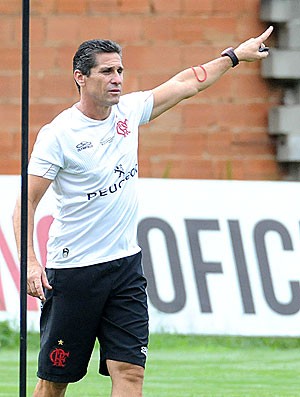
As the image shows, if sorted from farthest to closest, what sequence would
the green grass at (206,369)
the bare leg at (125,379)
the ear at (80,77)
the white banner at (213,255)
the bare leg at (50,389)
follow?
1. the white banner at (213,255)
2. the green grass at (206,369)
3. the bare leg at (50,389)
4. the ear at (80,77)
5. the bare leg at (125,379)

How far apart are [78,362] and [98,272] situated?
0.50 meters

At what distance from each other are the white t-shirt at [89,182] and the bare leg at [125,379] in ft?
1.74

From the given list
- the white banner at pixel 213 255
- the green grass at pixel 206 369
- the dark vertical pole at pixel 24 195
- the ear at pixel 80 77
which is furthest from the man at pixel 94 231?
the white banner at pixel 213 255

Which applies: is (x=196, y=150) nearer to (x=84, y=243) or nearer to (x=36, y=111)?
(x=36, y=111)

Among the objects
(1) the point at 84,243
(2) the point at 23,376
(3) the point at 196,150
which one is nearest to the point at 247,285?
(3) the point at 196,150

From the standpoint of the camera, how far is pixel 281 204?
11930 millimetres

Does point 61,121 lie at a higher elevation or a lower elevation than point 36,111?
lower

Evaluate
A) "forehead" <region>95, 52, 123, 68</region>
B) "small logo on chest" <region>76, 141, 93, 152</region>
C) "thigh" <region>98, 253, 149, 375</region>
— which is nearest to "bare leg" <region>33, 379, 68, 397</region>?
"thigh" <region>98, 253, 149, 375</region>

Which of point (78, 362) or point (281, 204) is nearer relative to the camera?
point (78, 362)

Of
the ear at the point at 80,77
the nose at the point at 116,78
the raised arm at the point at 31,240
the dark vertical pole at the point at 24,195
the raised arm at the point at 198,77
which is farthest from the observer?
the raised arm at the point at 198,77

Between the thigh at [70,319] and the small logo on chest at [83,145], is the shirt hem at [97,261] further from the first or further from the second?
the small logo on chest at [83,145]

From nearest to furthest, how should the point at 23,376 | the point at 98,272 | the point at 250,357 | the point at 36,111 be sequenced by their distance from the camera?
the point at 23,376
the point at 98,272
the point at 250,357
the point at 36,111

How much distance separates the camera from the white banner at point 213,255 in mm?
11617

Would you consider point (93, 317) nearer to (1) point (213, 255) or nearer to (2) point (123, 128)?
(2) point (123, 128)
